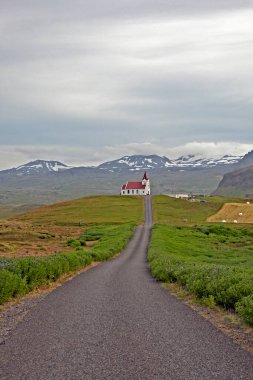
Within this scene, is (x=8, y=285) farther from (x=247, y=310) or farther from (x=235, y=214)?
(x=235, y=214)

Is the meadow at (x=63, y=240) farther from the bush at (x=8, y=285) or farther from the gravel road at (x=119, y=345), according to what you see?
the gravel road at (x=119, y=345)

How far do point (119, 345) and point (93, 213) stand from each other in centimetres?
13042

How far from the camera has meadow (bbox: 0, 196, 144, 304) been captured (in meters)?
23.2

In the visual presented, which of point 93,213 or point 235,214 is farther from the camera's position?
point 93,213

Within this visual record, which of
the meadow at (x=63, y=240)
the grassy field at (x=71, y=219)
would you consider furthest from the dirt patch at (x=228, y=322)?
the grassy field at (x=71, y=219)

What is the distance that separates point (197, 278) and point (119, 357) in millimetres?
11428

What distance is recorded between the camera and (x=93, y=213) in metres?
141

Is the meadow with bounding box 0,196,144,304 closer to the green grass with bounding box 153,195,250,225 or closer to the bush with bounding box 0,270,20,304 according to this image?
the bush with bounding box 0,270,20,304

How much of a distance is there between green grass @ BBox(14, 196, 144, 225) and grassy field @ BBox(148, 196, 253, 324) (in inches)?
305

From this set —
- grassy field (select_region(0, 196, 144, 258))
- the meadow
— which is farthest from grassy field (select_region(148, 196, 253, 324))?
grassy field (select_region(0, 196, 144, 258))

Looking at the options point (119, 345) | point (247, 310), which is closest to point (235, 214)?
point (247, 310)

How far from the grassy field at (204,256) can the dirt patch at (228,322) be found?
1.13 ft

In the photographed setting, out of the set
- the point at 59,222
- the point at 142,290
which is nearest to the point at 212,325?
the point at 142,290

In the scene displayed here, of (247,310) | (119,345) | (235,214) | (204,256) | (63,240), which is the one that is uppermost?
(247,310)
